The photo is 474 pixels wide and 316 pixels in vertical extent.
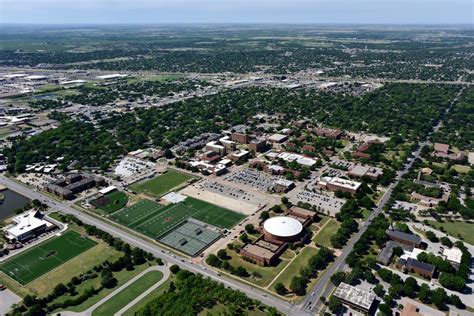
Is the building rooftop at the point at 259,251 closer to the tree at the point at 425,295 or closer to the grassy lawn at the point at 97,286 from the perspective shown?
the grassy lawn at the point at 97,286

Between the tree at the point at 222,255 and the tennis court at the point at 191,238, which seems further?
the tennis court at the point at 191,238

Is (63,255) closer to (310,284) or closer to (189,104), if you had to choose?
(310,284)

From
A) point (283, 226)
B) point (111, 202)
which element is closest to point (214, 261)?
point (283, 226)

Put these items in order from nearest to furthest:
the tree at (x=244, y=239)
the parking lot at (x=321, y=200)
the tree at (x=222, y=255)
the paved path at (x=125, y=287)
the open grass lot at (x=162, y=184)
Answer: the paved path at (x=125, y=287)
the tree at (x=222, y=255)
the tree at (x=244, y=239)
the parking lot at (x=321, y=200)
the open grass lot at (x=162, y=184)

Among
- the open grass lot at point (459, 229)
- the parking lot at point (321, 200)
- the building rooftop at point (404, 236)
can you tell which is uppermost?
the building rooftop at point (404, 236)

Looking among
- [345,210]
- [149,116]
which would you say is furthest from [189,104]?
[345,210]

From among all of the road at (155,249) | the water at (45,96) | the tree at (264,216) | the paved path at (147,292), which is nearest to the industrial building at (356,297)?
the road at (155,249)
